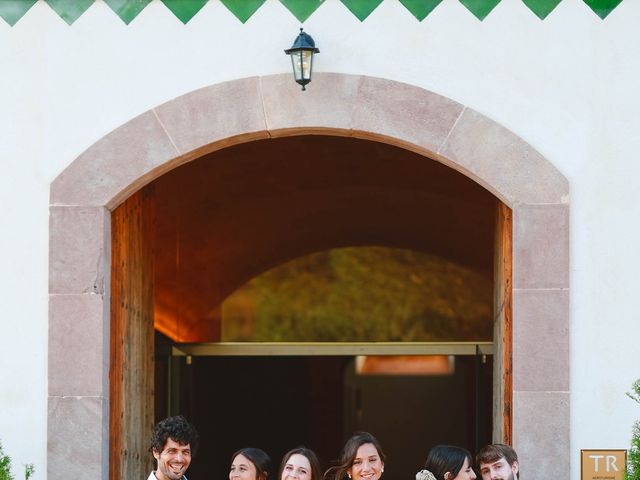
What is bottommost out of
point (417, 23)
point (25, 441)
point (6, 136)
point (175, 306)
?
point (25, 441)

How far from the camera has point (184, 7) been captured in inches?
322

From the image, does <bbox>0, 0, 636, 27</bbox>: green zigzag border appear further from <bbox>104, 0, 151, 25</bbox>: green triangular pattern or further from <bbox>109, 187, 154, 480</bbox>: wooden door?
<bbox>109, 187, 154, 480</bbox>: wooden door

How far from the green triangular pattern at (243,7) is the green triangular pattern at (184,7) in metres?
0.16

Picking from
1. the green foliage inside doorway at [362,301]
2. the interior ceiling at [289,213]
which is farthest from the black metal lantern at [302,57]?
the green foliage inside doorway at [362,301]

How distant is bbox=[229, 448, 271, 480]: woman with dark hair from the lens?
24.0 ft

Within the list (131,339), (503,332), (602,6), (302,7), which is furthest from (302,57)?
(131,339)

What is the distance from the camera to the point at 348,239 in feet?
44.9

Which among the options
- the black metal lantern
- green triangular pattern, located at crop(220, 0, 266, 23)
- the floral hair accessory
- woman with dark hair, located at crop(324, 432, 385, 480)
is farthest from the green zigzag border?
the floral hair accessory

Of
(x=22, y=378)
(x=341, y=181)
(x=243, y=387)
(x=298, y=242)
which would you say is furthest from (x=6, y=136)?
(x=243, y=387)

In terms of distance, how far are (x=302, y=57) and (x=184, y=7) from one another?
0.84 metres

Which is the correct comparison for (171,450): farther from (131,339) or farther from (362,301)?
(362,301)

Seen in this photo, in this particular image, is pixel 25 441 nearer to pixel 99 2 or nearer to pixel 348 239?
pixel 99 2

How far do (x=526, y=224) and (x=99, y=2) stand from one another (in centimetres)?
283

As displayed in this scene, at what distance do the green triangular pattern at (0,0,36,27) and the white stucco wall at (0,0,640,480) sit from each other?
0.05 metres
